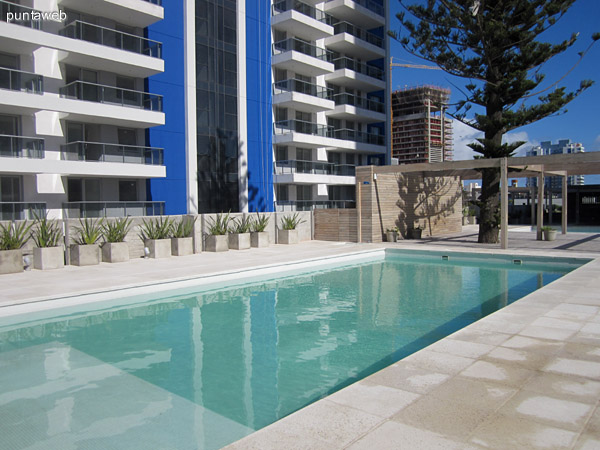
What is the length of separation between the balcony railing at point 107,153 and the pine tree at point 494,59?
11718 millimetres

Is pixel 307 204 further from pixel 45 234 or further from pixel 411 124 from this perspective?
pixel 411 124

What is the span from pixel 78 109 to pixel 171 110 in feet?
15.9

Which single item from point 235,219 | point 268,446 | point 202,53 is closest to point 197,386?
point 268,446

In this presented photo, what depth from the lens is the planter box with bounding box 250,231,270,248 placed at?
1739cm

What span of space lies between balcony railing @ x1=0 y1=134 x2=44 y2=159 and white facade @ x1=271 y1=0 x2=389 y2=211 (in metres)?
12.6

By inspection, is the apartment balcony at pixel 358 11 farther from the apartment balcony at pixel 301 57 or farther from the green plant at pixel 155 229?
the green plant at pixel 155 229

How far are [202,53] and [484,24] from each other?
13043mm

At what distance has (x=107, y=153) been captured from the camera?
18672mm

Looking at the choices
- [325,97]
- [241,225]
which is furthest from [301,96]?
[241,225]

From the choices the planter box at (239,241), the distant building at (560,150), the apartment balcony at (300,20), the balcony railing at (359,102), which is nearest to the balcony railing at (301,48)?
the apartment balcony at (300,20)

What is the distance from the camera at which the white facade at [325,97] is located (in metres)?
27.2

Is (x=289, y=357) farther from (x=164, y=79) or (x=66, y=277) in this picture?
(x=164, y=79)

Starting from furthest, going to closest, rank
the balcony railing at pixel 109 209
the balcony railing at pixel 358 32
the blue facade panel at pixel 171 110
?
the balcony railing at pixel 358 32 < the blue facade panel at pixel 171 110 < the balcony railing at pixel 109 209

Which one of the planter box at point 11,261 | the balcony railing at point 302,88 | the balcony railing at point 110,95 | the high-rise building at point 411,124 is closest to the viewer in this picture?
the planter box at point 11,261
